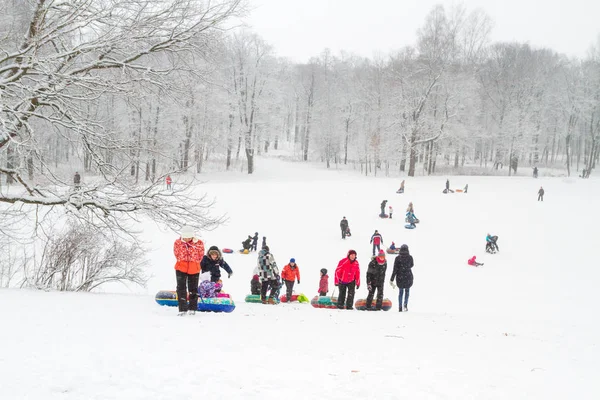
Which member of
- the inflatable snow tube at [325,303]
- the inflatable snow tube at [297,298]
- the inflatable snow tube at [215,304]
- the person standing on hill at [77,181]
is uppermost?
the person standing on hill at [77,181]

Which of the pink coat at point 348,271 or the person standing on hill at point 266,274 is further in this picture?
the person standing on hill at point 266,274

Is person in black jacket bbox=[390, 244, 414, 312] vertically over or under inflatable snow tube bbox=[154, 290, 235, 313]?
over

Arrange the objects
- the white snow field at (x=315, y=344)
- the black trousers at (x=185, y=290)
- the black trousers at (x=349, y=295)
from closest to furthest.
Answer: the white snow field at (x=315, y=344)
the black trousers at (x=185, y=290)
the black trousers at (x=349, y=295)

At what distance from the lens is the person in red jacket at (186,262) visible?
6867mm

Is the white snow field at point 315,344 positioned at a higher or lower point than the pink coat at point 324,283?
higher

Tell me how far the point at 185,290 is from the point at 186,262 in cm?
51

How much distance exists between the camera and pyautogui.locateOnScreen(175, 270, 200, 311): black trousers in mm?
6906

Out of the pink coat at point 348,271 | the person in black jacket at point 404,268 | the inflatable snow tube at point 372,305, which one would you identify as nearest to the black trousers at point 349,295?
the pink coat at point 348,271

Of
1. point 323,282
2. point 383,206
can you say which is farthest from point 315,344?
point 383,206

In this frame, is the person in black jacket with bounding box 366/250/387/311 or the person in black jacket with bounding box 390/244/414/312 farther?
the person in black jacket with bounding box 390/244/414/312

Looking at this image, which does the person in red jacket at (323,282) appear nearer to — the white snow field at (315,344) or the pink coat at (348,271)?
the white snow field at (315,344)

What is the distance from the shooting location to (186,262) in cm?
695

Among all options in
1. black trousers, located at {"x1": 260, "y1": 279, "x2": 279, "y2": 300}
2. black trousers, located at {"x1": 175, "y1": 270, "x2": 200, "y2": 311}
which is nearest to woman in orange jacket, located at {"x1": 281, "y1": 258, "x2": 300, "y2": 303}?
black trousers, located at {"x1": 260, "y1": 279, "x2": 279, "y2": 300}

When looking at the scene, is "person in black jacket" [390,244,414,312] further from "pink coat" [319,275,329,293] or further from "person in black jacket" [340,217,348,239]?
"person in black jacket" [340,217,348,239]
